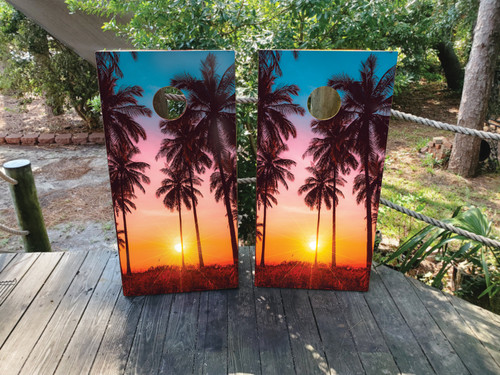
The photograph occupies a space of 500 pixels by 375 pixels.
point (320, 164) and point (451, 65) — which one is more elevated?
point (451, 65)

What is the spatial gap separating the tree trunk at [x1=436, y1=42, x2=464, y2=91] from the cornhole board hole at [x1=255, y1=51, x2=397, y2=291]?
7587 mm

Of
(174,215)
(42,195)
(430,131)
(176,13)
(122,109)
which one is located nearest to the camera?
(122,109)

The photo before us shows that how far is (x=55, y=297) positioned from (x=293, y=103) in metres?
1.39

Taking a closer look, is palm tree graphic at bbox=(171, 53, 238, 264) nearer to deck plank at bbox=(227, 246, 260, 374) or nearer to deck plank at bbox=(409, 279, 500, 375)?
deck plank at bbox=(227, 246, 260, 374)

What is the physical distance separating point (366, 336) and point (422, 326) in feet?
0.86

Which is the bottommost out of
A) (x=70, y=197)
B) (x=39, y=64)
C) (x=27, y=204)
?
(x=70, y=197)

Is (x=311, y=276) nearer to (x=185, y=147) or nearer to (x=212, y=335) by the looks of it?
(x=212, y=335)

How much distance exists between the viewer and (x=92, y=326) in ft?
5.51

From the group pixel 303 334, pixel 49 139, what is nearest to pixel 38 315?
pixel 303 334

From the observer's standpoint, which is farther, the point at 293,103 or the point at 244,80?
the point at 244,80

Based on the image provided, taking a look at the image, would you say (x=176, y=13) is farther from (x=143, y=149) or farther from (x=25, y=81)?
(x=25, y=81)

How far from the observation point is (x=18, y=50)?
259 inches

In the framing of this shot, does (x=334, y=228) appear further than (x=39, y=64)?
No

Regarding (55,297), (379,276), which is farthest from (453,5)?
(55,297)
